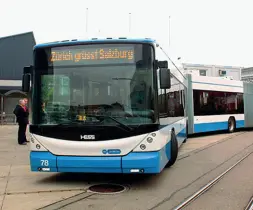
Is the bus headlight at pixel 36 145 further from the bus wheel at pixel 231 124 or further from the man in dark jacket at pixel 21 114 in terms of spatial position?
the bus wheel at pixel 231 124

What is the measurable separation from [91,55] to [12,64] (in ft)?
86.3

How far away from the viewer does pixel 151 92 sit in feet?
21.5

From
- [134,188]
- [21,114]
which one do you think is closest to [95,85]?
[134,188]

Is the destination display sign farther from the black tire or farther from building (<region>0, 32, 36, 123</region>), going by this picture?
building (<region>0, 32, 36, 123</region>)

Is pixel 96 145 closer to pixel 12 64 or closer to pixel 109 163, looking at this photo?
pixel 109 163

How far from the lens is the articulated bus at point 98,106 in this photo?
6.43 meters

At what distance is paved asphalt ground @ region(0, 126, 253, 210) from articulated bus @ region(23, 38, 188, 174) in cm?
49

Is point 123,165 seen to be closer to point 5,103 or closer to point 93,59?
point 93,59

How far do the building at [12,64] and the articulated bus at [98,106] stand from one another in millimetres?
22062

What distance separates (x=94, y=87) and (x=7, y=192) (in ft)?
8.07

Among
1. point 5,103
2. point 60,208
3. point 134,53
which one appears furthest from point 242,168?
point 5,103

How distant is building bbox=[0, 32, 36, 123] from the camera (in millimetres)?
29016

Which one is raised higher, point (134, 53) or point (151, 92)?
point (134, 53)

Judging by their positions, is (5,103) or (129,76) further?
(5,103)
